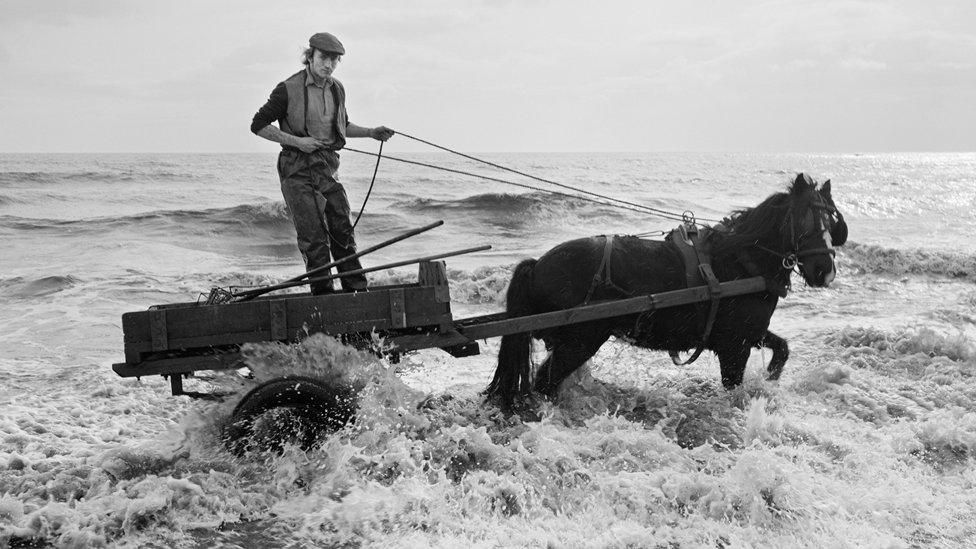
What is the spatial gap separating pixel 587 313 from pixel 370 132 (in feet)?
6.29

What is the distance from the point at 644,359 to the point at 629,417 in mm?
1877

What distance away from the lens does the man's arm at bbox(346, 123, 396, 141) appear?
16.2 feet

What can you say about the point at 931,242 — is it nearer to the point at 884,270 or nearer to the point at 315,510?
the point at 884,270

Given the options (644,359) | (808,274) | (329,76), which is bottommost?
(644,359)

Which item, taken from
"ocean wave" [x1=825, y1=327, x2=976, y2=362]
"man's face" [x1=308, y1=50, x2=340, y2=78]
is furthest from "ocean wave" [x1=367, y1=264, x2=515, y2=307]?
"man's face" [x1=308, y1=50, x2=340, y2=78]

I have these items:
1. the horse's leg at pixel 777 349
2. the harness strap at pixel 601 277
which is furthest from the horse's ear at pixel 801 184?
the harness strap at pixel 601 277

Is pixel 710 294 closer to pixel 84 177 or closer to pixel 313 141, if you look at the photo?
pixel 313 141

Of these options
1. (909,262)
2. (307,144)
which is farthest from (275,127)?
(909,262)

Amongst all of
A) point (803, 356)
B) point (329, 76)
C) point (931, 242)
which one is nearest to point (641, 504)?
point (329, 76)

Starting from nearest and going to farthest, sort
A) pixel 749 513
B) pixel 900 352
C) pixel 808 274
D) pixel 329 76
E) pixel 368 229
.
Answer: pixel 749 513 < pixel 329 76 < pixel 808 274 < pixel 900 352 < pixel 368 229

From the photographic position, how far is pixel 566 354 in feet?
16.1

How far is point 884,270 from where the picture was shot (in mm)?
13266

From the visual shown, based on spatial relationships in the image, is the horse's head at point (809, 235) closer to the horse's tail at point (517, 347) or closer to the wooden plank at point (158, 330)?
the horse's tail at point (517, 347)

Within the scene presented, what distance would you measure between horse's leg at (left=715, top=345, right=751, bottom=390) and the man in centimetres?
257
